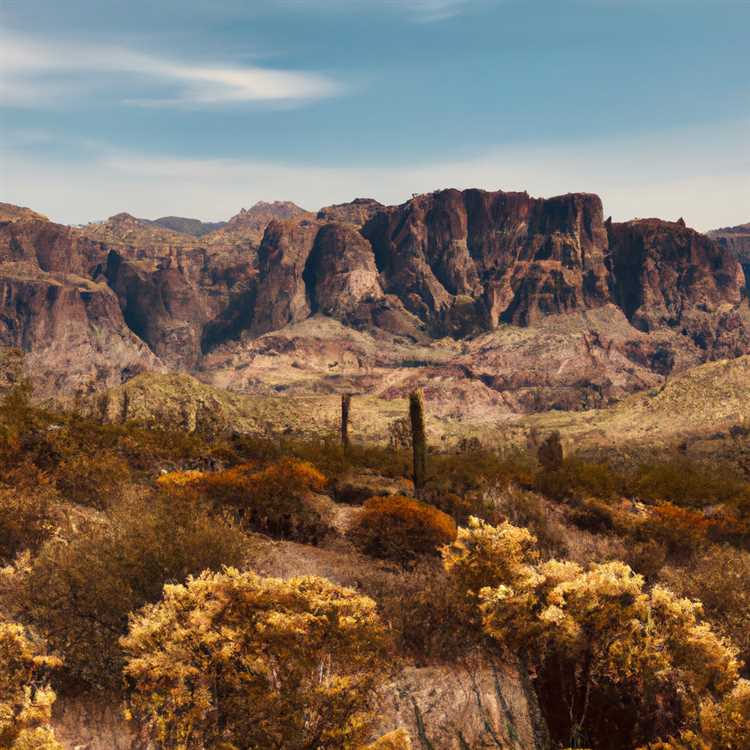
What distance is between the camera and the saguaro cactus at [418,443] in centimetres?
4034

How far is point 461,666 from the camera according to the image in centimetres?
1451

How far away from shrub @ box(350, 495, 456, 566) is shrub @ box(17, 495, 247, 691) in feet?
27.3

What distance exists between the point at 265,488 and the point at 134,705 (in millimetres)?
18081

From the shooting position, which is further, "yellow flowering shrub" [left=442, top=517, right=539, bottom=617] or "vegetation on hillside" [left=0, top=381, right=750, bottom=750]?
"yellow flowering shrub" [left=442, top=517, right=539, bottom=617]

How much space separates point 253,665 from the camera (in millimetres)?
10039

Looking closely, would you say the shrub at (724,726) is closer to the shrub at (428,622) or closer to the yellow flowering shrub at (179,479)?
the shrub at (428,622)

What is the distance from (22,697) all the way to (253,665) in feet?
13.8

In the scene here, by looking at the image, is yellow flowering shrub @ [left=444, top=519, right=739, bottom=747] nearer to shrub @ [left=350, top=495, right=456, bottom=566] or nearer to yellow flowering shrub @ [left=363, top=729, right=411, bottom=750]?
yellow flowering shrub @ [left=363, top=729, right=411, bottom=750]

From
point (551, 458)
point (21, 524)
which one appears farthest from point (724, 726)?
point (551, 458)

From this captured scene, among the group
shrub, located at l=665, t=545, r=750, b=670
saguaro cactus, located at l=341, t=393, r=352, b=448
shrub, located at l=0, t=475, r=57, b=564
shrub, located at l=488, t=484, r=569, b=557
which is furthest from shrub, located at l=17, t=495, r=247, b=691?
saguaro cactus, located at l=341, t=393, r=352, b=448

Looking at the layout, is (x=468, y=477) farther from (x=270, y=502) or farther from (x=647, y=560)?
(x=647, y=560)

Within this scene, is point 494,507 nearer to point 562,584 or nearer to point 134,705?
point 562,584

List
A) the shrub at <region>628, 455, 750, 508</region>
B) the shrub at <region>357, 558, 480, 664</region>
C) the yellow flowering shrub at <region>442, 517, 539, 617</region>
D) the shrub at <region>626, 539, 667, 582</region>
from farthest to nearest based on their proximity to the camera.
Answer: the shrub at <region>628, 455, 750, 508</region>
the shrub at <region>626, 539, 667, 582</region>
the shrub at <region>357, 558, 480, 664</region>
the yellow flowering shrub at <region>442, 517, 539, 617</region>

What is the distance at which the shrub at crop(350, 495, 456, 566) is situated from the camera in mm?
24703
